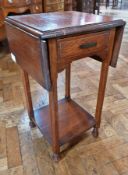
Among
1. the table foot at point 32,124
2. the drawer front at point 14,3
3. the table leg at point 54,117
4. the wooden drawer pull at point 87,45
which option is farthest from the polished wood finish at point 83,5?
the table leg at point 54,117

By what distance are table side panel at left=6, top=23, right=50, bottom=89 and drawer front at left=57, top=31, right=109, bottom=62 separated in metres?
0.09

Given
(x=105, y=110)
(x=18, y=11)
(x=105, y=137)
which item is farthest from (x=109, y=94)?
(x=18, y=11)

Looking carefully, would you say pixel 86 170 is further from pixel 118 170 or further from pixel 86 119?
pixel 86 119

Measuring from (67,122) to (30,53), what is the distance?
→ 2.12 ft

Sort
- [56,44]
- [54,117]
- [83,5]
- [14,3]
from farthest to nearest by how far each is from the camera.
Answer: [83,5], [14,3], [54,117], [56,44]

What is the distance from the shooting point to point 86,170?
1.12m

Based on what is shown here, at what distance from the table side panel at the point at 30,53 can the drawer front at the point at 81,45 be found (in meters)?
0.09

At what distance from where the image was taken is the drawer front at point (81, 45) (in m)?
0.80

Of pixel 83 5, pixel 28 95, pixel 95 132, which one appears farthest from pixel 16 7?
pixel 83 5

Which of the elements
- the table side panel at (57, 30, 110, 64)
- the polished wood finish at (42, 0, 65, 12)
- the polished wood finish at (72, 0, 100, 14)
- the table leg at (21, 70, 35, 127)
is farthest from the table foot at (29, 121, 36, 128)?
the polished wood finish at (72, 0, 100, 14)

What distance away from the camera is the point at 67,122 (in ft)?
4.31

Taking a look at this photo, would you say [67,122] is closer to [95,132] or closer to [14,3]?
[95,132]

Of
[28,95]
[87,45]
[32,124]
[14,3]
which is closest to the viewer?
[87,45]

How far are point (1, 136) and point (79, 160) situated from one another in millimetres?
601
